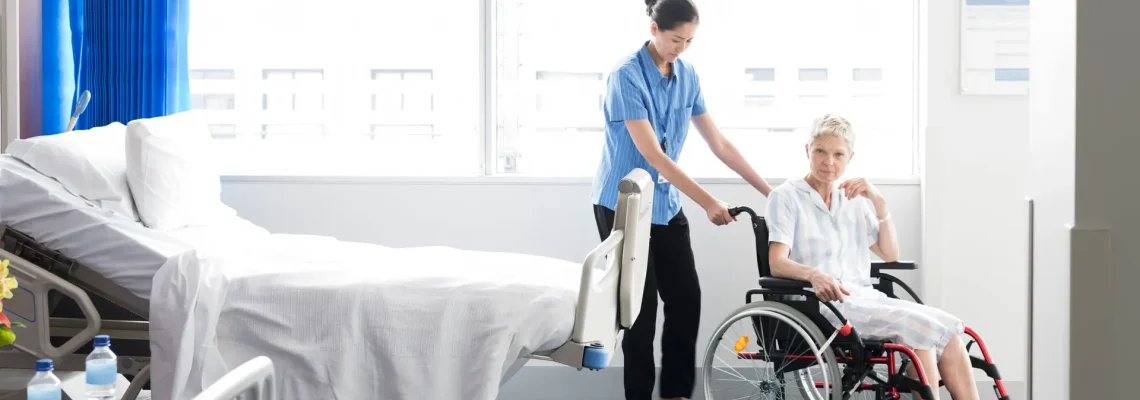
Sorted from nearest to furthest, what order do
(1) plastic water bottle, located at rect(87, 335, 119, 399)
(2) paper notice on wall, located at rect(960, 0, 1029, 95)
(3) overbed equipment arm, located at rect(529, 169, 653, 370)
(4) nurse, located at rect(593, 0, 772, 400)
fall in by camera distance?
(3) overbed equipment arm, located at rect(529, 169, 653, 370), (1) plastic water bottle, located at rect(87, 335, 119, 399), (4) nurse, located at rect(593, 0, 772, 400), (2) paper notice on wall, located at rect(960, 0, 1029, 95)

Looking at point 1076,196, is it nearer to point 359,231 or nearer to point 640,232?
point 640,232

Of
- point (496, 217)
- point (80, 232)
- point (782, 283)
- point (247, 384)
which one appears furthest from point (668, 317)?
point (247, 384)

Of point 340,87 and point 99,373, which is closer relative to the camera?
point 99,373

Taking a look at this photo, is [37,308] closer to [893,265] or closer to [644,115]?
[644,115]

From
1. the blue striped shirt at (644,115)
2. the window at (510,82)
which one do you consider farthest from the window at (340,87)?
the blue striped shirt at (644,115)

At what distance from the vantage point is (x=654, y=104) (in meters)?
2.79

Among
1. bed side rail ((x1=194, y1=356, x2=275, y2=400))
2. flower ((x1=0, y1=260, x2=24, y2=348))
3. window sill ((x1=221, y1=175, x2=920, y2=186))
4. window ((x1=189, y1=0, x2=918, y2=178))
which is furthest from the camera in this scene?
window ((x1=189, y1=0, x2=918, y2=178))

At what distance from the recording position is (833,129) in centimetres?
254

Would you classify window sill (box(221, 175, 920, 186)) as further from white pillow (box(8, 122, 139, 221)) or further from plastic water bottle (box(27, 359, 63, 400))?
plastic water bottle (box(27, 359, 63, 400))

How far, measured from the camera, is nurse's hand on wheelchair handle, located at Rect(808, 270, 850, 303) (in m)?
2.30

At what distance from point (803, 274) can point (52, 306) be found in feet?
6.60

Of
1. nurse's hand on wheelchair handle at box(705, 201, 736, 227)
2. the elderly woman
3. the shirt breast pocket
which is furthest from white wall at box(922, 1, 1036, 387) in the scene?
nurse's hand on wheelchair handle at box(705, 201, 736, 227)

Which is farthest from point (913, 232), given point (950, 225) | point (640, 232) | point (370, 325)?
point (370, 325)

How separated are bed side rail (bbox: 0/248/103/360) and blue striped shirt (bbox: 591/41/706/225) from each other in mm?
1402
